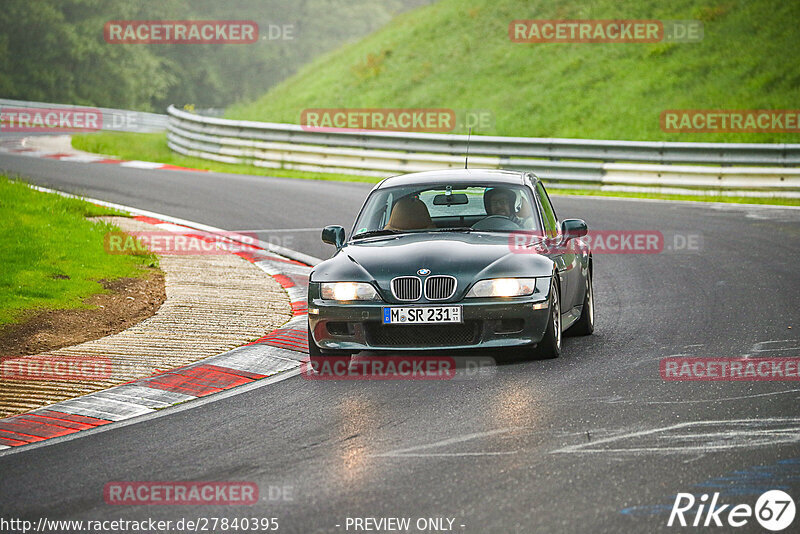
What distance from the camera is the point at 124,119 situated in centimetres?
4491

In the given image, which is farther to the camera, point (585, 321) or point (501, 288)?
point (585, 321)

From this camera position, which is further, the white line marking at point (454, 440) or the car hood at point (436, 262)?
the car hood at point (436, 262)

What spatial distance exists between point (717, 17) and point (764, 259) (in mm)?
22719

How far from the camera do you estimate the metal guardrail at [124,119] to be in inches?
1741

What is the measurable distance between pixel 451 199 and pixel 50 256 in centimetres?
532

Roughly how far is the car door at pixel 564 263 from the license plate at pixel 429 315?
1.15 m

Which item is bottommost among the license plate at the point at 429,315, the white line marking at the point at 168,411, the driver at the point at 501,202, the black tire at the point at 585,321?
the white line marking at the point at 168,411

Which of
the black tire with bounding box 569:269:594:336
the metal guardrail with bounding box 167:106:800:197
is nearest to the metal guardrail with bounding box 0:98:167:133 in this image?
the metal guardrail with bounding box 167:106:800:197

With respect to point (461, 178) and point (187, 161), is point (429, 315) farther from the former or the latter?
point (187, 161)

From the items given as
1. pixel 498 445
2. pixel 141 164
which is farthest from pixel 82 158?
pixel 498 445

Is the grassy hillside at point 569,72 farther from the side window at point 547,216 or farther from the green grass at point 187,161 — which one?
the side window at point 547,216

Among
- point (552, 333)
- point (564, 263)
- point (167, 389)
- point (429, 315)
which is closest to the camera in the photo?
point (167, 389)

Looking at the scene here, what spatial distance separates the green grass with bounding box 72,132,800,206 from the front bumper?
14.0m

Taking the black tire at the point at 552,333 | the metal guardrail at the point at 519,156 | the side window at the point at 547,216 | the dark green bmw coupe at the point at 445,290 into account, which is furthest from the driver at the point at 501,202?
the metal guardrail at the point at 519,156
